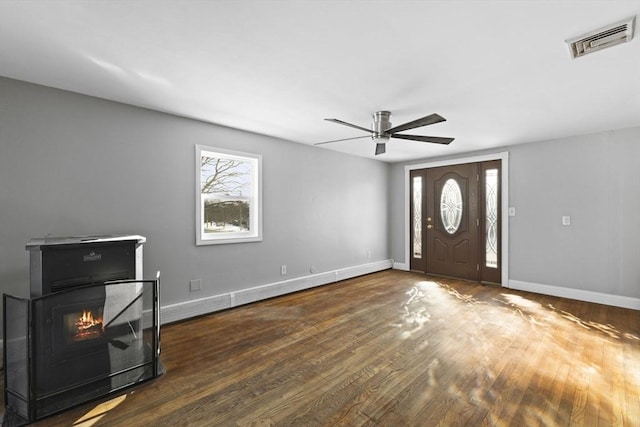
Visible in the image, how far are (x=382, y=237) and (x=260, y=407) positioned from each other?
4860 mm

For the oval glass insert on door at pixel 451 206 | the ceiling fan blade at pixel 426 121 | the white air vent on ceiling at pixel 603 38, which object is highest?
the white air vent on ceiling at pixel 603 38

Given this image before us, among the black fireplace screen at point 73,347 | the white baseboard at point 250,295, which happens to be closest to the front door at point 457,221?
the white baseboard at point 250,295

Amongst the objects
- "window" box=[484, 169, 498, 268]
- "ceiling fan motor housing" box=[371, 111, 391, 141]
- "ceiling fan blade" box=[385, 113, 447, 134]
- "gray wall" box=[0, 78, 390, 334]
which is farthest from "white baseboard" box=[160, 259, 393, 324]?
"ceiling fan blade" box=[385, 113, 447, 134]

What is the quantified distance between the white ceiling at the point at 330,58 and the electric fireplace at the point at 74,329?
1388mm

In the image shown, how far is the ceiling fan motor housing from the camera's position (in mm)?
3305

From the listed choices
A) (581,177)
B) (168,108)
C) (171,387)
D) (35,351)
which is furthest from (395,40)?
(581,177)

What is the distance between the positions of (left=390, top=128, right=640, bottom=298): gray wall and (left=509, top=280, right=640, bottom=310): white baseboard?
0.06m

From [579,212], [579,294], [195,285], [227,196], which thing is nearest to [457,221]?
[579,212]

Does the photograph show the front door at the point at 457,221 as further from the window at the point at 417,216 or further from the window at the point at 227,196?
the window at the point at 227,196

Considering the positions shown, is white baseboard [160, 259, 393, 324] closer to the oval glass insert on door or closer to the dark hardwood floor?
the dark hardwood floor

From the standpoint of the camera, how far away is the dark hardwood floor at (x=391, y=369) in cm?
185

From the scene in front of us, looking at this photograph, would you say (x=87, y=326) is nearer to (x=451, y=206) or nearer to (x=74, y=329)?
(x=74, y=329)

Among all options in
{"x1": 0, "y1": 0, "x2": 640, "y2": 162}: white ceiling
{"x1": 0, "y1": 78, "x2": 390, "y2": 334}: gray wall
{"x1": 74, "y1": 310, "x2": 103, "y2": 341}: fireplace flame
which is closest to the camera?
{"x1": 0, "y1": 0, "x2": 640, "y2": 162}: white ceiling

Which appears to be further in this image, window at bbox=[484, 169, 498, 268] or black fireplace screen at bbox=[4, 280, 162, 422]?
window at bbox=[484, 169, 498, 268]
